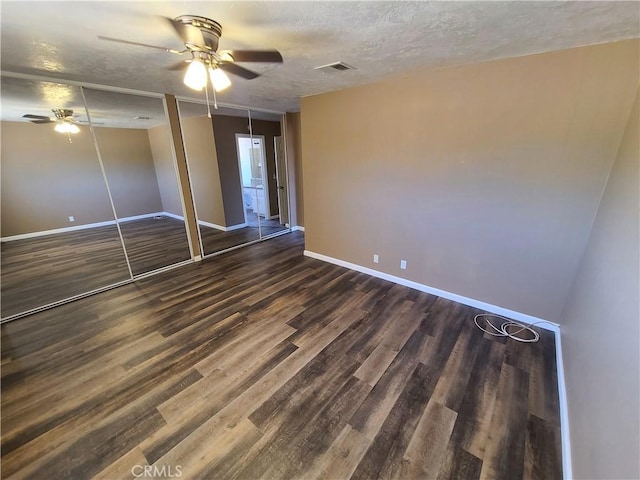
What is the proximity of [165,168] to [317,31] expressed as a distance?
11.1 ft

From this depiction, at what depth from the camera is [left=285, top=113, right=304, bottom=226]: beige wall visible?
17.3 feet

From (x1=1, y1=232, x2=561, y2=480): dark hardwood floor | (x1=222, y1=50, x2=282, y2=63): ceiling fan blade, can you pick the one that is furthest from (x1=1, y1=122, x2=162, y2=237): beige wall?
(x1=222, y1=50, x2=282, y2=63): ceiling fan blade

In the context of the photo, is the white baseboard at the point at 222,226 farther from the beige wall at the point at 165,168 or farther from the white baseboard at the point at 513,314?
the white baseboard at the point at 513,314

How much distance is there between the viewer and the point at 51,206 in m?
4.03

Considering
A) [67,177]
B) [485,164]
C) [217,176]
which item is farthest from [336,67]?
[67,177]

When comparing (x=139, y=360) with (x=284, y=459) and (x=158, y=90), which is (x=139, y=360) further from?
(x=158, y=90)

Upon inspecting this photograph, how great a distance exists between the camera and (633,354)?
40.9 inches

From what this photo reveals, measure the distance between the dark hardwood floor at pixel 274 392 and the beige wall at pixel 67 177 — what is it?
5.36ft

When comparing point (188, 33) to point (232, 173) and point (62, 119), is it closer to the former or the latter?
point (62, 119)

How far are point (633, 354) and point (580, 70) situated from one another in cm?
222

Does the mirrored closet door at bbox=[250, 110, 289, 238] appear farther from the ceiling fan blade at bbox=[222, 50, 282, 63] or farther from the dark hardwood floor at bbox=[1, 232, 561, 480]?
the dark hardwood floor at bbox=[1, 232, 561, 480]

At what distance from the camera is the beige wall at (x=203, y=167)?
409 cm

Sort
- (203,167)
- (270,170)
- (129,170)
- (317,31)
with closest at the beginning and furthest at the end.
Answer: (317,31)
(129,170)
(203,167)
(270,170)

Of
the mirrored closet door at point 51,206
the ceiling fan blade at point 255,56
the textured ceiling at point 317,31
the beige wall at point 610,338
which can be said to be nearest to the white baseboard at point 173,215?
the mirrored closet door at point 51,206
